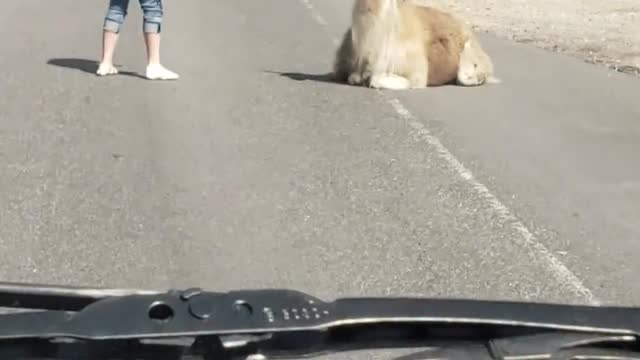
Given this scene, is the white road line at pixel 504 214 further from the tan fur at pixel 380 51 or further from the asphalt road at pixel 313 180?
the tan fur at pixel 380 51

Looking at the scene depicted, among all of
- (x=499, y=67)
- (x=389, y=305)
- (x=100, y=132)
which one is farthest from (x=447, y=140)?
(x=389, y=305)

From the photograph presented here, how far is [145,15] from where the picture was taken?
12.6 metres

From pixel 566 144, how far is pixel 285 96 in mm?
2899

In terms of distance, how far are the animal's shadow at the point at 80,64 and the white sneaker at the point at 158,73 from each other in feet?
0.61

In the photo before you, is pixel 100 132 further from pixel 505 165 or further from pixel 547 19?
pixel 547 19

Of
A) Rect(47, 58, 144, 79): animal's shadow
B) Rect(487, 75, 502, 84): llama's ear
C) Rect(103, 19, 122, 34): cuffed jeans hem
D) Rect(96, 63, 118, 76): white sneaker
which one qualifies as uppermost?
Rect(103, 19, 122, 34): cuffed jeans hem

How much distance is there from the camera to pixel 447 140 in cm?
1030

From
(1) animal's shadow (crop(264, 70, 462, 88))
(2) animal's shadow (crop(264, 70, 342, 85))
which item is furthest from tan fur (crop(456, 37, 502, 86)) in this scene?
(2) animal's shadow (crop(264, 70, 342, 85))

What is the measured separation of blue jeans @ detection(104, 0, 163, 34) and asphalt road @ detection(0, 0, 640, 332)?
0.54m

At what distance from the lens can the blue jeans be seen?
12.5 meters

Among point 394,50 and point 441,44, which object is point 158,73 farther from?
point 441,44

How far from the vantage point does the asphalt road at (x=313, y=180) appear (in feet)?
21.9

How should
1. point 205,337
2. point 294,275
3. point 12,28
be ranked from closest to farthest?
point 205,337 → point 294,275 → point 12,28

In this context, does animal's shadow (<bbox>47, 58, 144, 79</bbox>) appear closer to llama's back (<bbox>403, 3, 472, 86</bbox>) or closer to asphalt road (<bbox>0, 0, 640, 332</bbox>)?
asphalt road (<bbox>0, 0, 640, 332</bbox>)
